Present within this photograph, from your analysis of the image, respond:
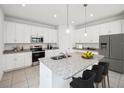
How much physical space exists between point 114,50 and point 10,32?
195 inches

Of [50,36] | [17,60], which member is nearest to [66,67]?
[17,60]

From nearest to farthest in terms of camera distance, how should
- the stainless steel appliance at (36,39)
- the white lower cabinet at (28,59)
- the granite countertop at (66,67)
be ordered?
the granite countertop at (66,67), the white lower cabinet at (28,59), the stainless steel appliance at (36,39)

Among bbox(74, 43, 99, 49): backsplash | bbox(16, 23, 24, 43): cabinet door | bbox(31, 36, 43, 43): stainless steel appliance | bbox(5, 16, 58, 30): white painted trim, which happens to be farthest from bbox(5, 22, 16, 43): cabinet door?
bbox(74, 43, 99, 49): backsplash

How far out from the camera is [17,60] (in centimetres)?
407

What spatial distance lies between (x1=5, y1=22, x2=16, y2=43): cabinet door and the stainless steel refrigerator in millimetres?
4453

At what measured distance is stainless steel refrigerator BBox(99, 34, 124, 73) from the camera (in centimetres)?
358

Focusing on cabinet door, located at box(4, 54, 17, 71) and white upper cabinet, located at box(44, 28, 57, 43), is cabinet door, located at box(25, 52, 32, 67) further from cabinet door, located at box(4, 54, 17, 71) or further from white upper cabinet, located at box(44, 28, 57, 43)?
white upper cabinet, located at box(44, 28, 57, 43)

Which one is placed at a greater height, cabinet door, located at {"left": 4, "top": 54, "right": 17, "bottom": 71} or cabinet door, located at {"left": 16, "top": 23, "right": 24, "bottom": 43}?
cabinet door, located at {"left": 16, "top": 23, "right": 24, "bottom": 43}

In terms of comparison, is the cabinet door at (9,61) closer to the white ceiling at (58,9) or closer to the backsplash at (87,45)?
the white ceiling at (58,9)

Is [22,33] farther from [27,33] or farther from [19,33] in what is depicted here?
[27,33]

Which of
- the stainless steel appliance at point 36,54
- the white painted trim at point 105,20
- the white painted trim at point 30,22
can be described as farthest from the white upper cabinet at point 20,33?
the white painted trim at point 105,20

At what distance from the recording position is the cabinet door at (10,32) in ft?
13.2

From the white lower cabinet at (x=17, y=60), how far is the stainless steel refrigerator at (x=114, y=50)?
3.87m

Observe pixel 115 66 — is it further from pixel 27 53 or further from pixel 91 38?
pixel 27 53
